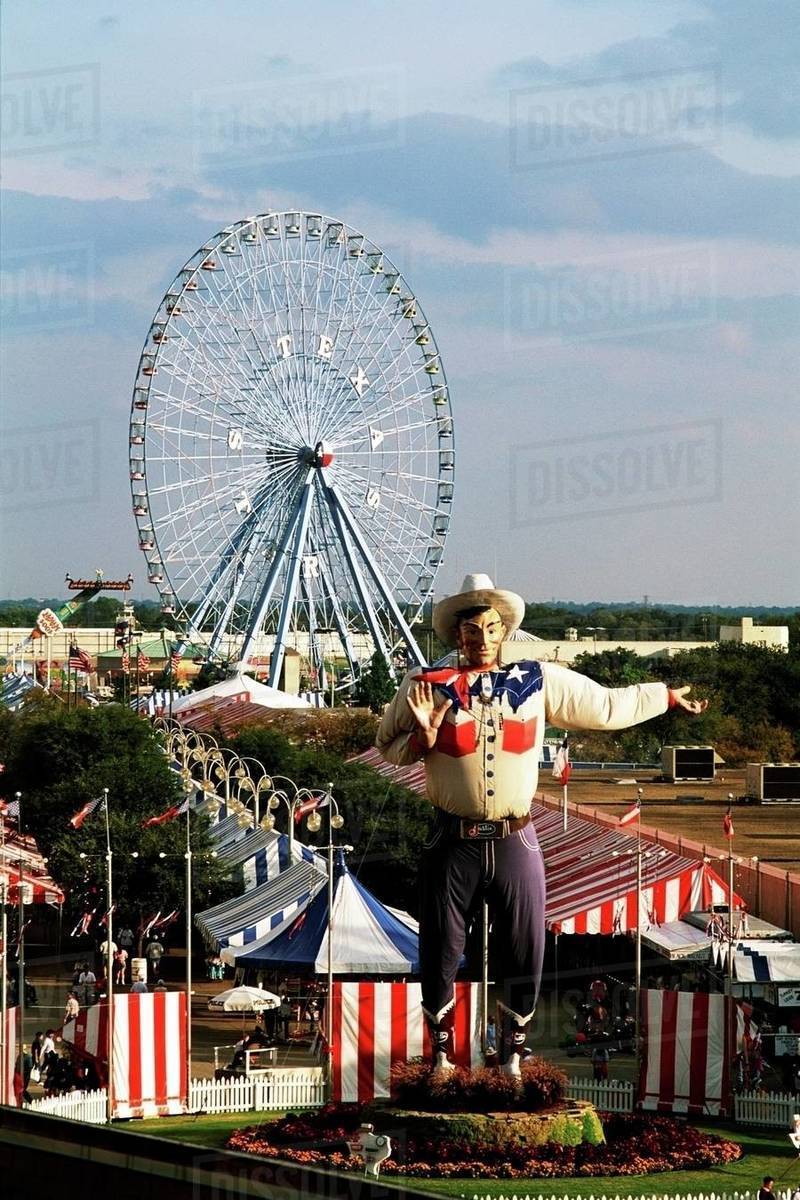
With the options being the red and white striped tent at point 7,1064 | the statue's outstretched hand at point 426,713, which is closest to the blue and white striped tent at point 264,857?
the red and white striped tent at point 7,1064

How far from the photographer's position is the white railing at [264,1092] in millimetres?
22734

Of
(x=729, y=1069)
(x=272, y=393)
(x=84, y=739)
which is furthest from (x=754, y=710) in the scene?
(x=729, y=1069)

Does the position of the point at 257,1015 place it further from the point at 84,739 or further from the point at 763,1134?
the point at 84,739

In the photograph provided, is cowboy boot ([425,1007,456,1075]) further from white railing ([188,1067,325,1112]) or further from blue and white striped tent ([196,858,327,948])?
blue and white striped tent ([196,858,327,948])

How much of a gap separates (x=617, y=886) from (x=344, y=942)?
14.5ft

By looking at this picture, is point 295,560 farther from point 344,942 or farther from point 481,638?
point 481,638

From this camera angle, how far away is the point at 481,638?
59.4 ft

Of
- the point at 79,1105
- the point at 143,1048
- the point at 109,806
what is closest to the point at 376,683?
the point at 109,806

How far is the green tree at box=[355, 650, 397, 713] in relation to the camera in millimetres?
86625

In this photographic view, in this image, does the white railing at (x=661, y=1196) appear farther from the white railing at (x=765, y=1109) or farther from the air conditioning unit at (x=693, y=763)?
the air conditioning unit at (x=693, y=763)

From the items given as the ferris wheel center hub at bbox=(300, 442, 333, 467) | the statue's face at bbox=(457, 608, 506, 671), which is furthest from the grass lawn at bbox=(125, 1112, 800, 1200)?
the ferris wheel center hub at bbox=(300, 442, 333, 467)

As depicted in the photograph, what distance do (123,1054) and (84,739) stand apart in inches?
1064

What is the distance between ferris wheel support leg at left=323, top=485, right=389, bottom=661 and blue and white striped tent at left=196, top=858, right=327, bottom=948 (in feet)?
126

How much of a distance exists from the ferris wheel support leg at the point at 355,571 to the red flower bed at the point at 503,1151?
168 ft
